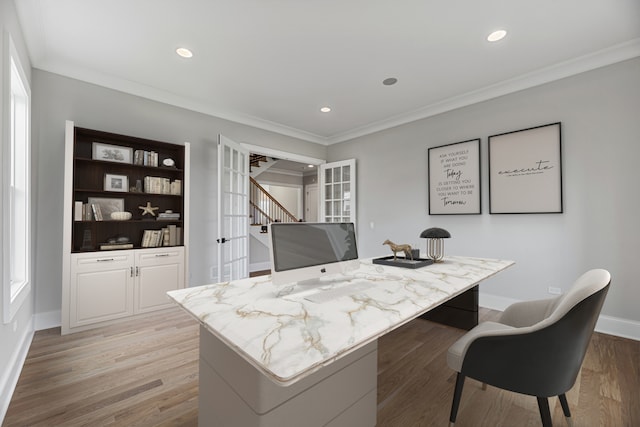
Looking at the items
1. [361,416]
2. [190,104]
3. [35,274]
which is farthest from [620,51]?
[35,274]

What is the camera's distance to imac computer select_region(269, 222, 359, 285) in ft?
4.48

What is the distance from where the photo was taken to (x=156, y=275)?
309cm

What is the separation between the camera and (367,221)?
181 inches

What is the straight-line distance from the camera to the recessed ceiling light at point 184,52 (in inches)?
98.3

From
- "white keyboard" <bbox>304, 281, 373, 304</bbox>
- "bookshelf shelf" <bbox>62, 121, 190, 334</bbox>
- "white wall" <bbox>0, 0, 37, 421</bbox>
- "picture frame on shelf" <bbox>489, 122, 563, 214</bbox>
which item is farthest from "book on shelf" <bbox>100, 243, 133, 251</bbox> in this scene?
"picture frame on shelf" <bbox>489, 122, 563, 214</bbox>

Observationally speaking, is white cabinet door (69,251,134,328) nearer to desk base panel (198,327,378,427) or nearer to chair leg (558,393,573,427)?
desk base panel (198,327,378,427)

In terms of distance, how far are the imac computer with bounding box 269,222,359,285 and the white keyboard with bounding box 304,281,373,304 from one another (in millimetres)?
99

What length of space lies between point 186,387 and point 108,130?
2.80 m

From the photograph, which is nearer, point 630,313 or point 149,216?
point 630,313

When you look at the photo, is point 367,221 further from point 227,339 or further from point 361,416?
point 227,339

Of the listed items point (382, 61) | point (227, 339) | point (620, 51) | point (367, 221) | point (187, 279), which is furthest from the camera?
point (367, 221)

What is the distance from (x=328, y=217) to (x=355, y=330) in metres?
4.26

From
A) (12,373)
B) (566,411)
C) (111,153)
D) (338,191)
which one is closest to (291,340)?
(566,411)

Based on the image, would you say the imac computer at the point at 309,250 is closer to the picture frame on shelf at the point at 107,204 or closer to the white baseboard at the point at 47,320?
the picture frame on shelf at the point at 107,204
